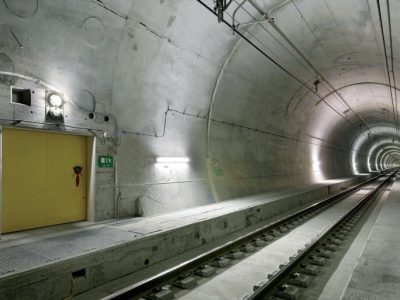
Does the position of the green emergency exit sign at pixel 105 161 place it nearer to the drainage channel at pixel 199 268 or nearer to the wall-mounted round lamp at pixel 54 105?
the wall-mounted round lamp at pixel 54 105

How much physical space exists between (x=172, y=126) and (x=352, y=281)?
21.0 ft

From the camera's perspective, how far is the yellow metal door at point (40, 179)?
6.12 m

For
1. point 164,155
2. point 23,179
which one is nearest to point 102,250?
point 23,179

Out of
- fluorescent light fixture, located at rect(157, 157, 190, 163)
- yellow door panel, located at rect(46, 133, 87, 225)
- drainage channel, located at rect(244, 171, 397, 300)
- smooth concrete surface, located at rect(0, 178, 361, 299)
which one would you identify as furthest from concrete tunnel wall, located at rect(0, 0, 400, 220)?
drainage channel, located at rect(244, 171, 397, 300)

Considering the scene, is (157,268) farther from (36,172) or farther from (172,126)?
(172,126)

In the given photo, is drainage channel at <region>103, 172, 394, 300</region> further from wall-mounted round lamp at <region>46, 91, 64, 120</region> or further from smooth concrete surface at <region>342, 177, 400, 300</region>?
wall-mounted round lamp at <region>46, 91, 64, 120</region>

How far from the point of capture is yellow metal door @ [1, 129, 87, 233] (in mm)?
6125

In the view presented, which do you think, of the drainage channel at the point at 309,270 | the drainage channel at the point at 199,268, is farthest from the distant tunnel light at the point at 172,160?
the drainage channel at the point at 309,270

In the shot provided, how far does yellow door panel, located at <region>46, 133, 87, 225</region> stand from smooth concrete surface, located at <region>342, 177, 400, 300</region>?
5.86 metres

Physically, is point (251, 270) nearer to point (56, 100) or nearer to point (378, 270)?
point (378, 270)

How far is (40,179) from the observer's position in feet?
21.8

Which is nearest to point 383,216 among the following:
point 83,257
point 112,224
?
point 112,224

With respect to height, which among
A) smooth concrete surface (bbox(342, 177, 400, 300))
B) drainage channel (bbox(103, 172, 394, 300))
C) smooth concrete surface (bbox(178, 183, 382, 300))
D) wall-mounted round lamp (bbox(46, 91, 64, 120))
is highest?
wall-mounted round lamp (bbox(46, 91, 64, 120))

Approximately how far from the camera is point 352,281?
434 cm
